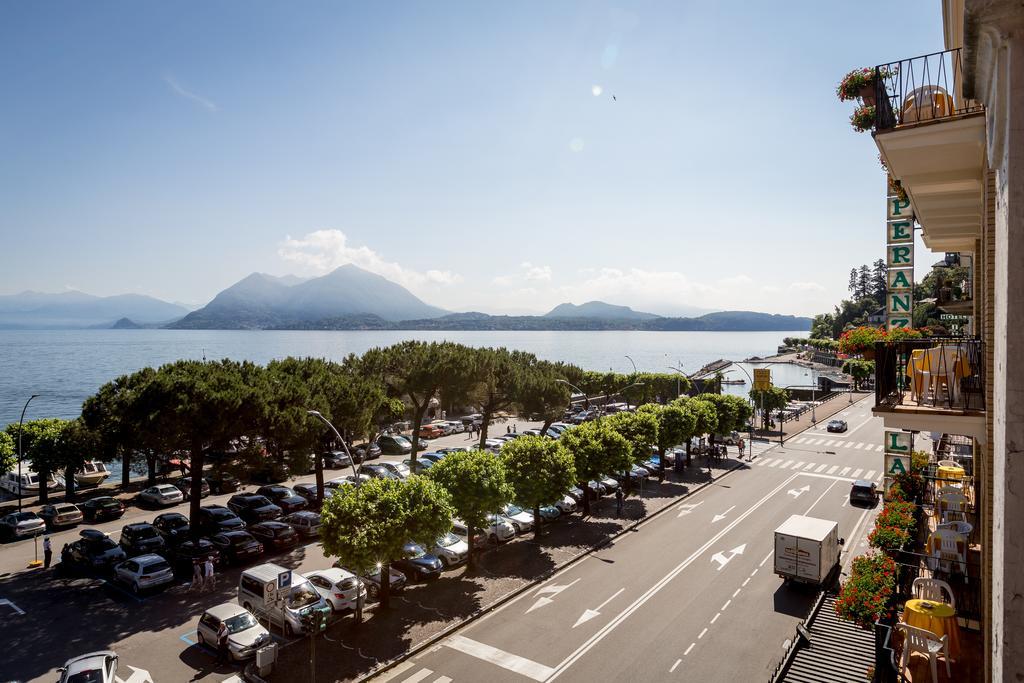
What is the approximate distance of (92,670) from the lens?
1582cm

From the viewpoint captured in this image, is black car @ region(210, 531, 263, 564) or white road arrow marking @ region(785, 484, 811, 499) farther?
white road arrow marking @ region(785, 484, 811, 499)

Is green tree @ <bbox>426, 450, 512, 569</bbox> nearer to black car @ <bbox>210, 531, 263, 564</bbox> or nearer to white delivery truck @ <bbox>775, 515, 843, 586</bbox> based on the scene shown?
black car @ <bbox>210, 531, 263, 564</bbox>

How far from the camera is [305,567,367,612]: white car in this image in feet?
69.0

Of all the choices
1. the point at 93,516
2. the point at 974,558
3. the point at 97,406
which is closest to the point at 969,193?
the point at 974,558

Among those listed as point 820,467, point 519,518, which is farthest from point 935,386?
point 820,467

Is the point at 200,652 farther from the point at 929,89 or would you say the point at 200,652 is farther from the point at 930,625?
the point at 929,89

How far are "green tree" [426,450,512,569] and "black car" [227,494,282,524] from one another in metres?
12.5

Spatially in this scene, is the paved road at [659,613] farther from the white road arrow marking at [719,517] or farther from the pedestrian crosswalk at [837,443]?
the pedestrian crosswalk at [837,443]

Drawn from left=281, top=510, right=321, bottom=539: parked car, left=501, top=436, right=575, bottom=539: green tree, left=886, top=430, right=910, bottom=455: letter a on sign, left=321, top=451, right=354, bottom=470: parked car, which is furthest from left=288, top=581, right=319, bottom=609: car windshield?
left=321, top=451, right=354, bottom=470: parked car

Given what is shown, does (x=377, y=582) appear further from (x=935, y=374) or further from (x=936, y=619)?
(x=935, y=374)

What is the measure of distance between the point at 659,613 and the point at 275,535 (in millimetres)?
18760

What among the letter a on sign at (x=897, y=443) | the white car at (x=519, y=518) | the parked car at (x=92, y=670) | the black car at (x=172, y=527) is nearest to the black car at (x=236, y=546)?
the black car at (x=172, y=527)

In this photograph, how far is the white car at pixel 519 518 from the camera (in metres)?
30.6

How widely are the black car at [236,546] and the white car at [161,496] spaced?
11110mm
